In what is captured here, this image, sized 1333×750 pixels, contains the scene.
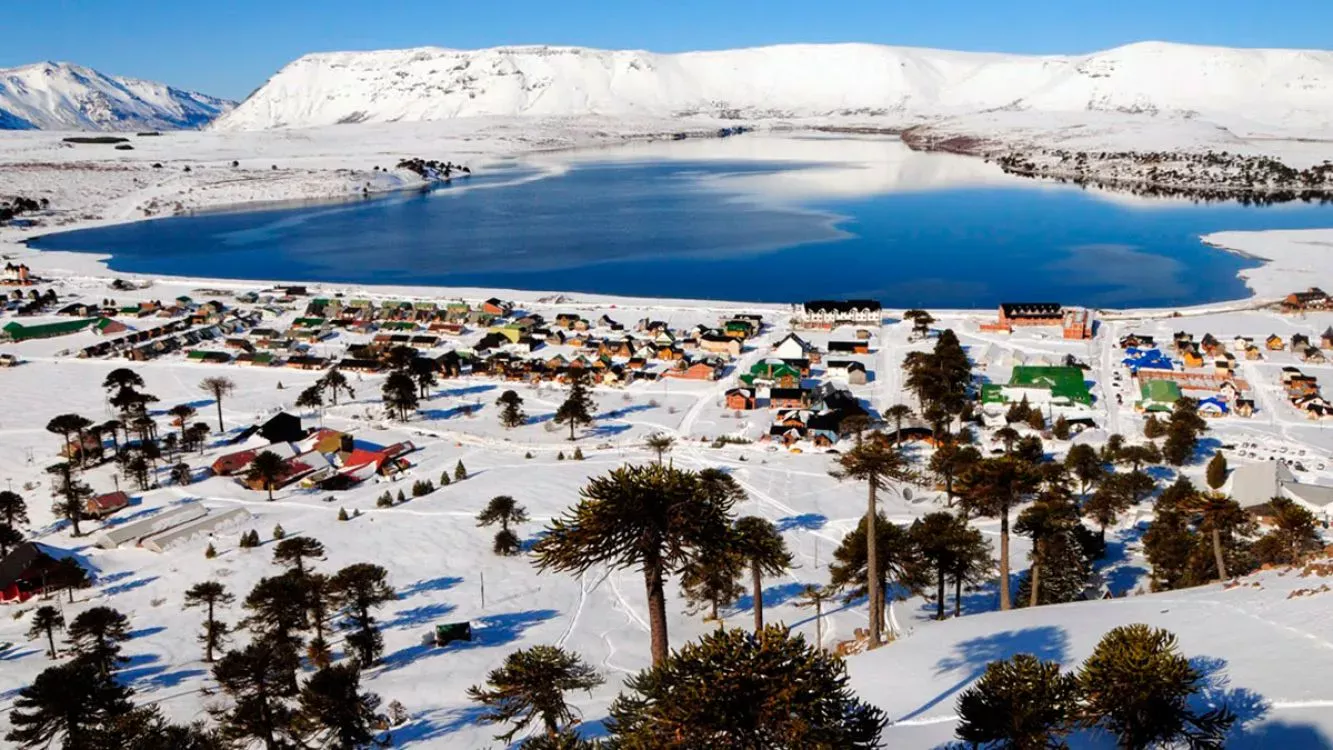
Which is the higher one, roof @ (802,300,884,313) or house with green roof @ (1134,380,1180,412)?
roof @ (802,300,884,313)

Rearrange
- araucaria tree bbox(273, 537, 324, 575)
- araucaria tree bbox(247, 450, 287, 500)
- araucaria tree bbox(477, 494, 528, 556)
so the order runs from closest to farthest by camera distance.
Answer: araucaria tree bbox(273, 537, 324, 575), araucaria tree bbox(477, 494, 528, 556), araucaria tree bbox(247, 450, 287, 500)

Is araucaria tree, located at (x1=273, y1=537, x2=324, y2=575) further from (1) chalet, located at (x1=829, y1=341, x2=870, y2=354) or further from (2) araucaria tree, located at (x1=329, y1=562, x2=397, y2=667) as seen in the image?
(1) chalet, located at (x1=829, y1=341, x2=870, y2=354)

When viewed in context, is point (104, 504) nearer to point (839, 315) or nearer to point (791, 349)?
point (791, 349)

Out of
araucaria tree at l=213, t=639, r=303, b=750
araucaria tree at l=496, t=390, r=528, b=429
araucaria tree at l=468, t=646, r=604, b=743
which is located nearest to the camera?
araucaria tree at l=468, t=646, r=604, b=743

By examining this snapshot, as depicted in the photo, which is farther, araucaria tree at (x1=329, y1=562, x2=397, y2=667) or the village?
the village

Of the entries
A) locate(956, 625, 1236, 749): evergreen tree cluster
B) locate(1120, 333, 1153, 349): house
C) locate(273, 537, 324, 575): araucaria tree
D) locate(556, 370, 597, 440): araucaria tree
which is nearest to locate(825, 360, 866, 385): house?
locate(556, 370, 597, 440): araucaria tree

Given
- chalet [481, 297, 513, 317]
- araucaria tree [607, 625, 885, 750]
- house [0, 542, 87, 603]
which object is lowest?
house [0, 542, 87, 603]

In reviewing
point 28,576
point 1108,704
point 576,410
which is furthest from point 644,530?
point 576,410

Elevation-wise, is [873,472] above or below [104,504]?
above
